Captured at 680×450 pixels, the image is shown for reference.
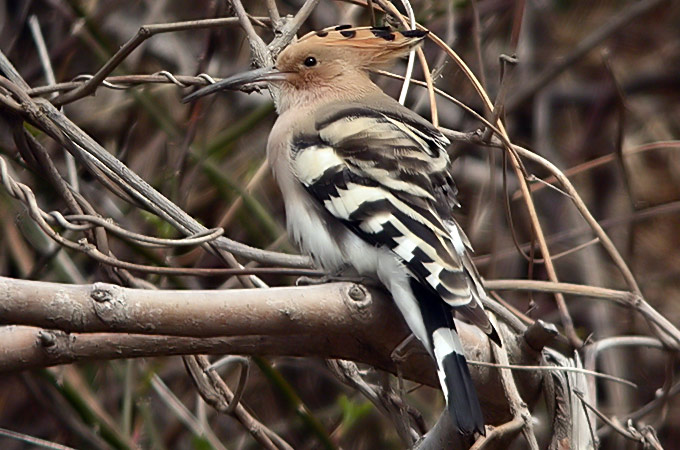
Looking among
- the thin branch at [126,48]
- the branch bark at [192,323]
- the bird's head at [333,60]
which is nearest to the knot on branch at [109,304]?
the branch bark at [192,323]

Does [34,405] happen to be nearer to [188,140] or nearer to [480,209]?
[188,140]

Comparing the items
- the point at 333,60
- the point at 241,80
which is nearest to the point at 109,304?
the point at 241,80

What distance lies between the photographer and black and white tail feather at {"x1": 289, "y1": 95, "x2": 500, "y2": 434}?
1.63 meters

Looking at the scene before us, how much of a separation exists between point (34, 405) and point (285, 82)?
52.6 inches

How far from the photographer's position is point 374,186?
1915 mm

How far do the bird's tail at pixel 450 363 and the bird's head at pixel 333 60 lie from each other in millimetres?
698

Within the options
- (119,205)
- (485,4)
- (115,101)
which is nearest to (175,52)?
(115,101)

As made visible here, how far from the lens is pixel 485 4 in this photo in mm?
3482

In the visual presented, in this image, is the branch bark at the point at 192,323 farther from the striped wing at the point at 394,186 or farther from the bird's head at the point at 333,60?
the bird's head at the point at 333,60

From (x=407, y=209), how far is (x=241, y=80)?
0.50 meters

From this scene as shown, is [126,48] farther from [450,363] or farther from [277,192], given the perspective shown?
[277,192]

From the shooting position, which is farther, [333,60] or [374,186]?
[333,60]

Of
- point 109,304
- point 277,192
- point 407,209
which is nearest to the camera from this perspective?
point 109,304

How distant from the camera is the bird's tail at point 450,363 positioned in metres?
1.51
